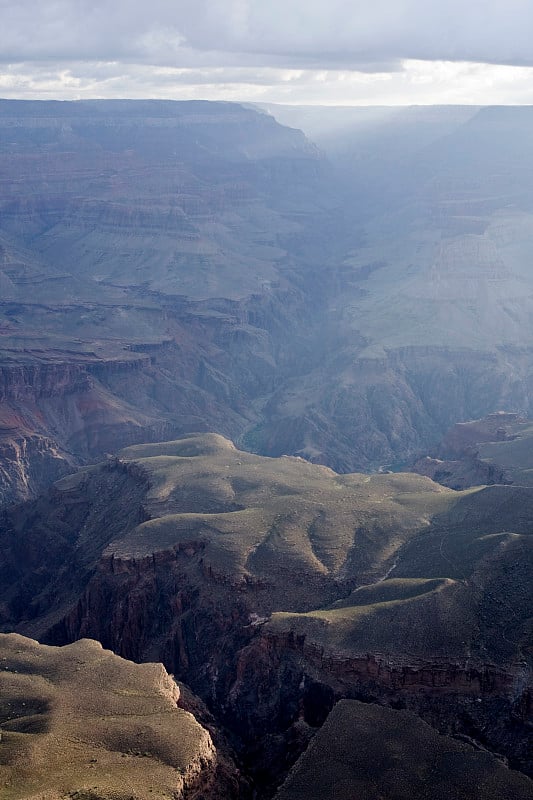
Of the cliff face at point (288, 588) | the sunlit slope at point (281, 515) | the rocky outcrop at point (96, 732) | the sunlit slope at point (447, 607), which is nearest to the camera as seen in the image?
the rocky outcrop at point (96, 732)

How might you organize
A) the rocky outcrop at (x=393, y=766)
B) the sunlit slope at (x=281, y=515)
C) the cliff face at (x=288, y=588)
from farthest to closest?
the sunlit slope at (x=281, y=515)
the cliff face at (x=288, y=588)
the rocky outcrop at (x=393, y=766)

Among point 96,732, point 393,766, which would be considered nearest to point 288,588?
point 393,766

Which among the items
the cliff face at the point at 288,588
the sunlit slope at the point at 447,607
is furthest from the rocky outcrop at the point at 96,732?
the sunlit slope at the point at 447,607

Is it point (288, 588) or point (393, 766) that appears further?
point (288, 588)

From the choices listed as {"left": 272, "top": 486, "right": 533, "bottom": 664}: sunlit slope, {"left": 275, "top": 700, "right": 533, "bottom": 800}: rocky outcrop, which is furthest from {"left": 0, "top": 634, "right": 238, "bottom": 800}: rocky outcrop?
{"left": 272, "top": 486, "right": 533, "bottom": 664}: sunlit slope

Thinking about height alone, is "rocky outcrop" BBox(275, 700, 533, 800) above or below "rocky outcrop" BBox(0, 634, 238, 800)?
below

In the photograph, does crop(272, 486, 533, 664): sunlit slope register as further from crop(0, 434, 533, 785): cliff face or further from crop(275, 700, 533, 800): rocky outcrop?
crop(275, 700, 533, 800): rocky outcrop

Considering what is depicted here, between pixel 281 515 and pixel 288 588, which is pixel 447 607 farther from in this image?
pixel 281 515

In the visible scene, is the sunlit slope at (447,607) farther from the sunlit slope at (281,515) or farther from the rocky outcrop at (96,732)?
the rocky outcrop at (96,732)

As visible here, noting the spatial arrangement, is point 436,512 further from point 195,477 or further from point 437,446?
point 437,446

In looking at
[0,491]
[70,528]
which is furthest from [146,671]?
[0,491]

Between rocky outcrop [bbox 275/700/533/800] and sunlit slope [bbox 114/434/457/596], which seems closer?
rocky outcrop [bbox 275/700/533/800]
